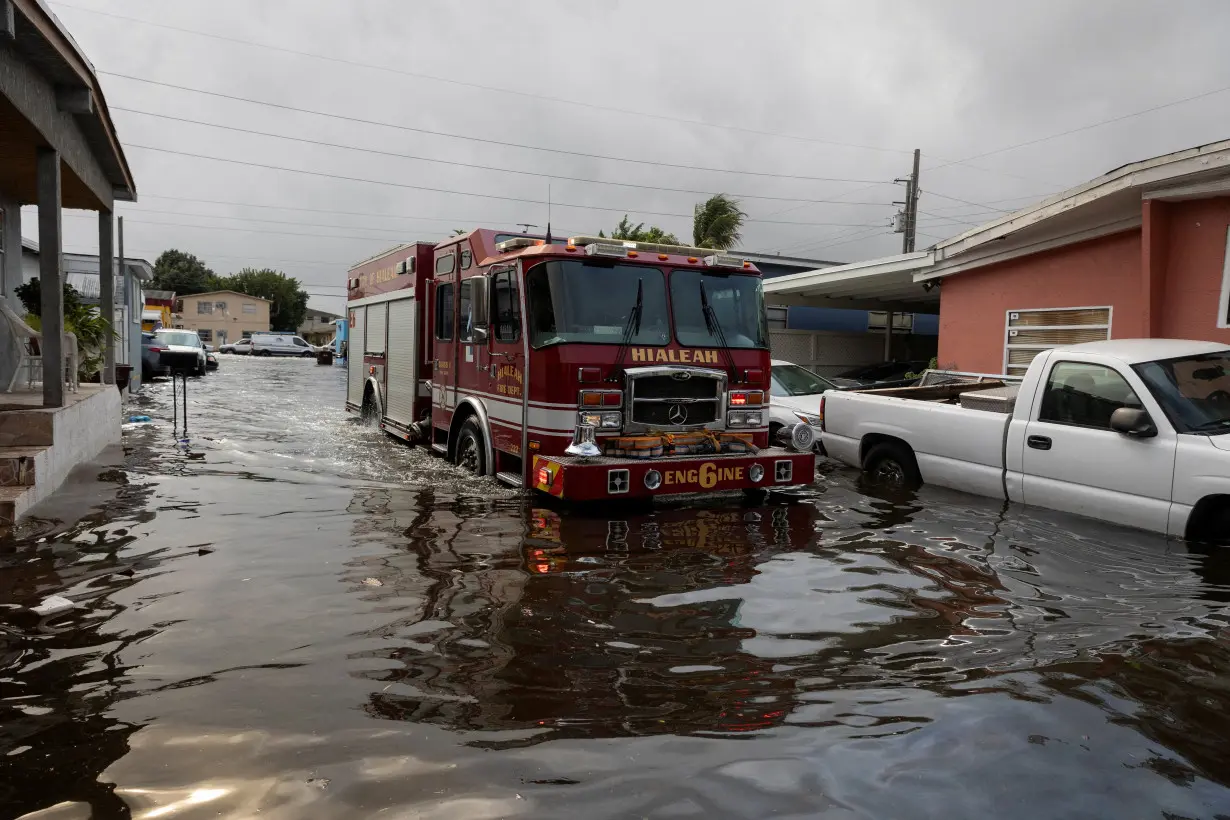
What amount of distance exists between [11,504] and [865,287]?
56.0ft

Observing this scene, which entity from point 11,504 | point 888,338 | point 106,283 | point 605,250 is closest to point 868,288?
point 888,338

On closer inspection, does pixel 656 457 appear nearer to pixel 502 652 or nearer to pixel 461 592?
pixel 461 592

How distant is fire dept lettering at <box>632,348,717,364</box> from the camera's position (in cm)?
790

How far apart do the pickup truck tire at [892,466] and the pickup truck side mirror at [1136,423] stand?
7.96 ft

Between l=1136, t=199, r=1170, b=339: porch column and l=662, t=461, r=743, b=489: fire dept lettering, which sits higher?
l=1136, t=199, r=1170, b=339: porch column

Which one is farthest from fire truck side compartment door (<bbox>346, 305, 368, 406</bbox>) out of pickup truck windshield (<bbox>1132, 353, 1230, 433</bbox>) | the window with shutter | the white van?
the white van

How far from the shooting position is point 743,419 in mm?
8383

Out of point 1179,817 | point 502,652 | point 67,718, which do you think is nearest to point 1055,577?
point 1179,817

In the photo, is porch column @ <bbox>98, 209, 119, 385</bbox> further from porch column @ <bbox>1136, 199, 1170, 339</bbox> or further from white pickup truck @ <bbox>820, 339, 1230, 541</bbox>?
porch column @ <bbox>1136, 199, 1170, 339</bbox>

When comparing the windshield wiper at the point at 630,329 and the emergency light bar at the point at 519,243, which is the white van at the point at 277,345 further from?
the windshield wiper at the point at 630,329

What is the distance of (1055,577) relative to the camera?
229 inches

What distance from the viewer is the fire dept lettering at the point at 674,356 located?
7.90 metres

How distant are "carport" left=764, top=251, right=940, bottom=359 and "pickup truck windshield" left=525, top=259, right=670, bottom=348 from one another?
929 cm

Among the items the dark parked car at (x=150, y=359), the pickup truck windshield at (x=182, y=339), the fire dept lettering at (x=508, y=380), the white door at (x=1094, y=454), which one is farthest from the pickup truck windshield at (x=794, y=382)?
the pickup truck windshield at (x=182, y=339)
